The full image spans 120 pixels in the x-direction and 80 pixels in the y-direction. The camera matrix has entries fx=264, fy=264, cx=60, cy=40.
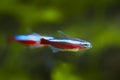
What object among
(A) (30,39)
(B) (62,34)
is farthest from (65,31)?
(A) (30,39)

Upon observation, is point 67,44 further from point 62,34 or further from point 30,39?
point 30,39

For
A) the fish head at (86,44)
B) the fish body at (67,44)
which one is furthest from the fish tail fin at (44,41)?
the fish head at (86,44)

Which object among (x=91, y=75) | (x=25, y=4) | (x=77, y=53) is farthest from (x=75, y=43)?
(x=25, y=4)

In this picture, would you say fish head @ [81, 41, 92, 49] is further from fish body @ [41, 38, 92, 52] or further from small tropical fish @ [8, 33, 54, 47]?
small tropical fish @ [8, 33, 54, 47]

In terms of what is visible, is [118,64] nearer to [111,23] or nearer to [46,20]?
[111,23]

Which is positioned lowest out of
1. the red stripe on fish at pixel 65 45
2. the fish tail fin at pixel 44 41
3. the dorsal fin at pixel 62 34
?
the red stripe on fish at pixel 65 45

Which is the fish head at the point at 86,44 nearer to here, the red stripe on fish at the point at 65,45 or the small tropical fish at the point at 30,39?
the red stripe on fish at the point at 65,45

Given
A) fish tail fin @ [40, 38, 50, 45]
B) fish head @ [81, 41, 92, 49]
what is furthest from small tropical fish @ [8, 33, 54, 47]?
fish head @ [81, 41, 92, 49]
